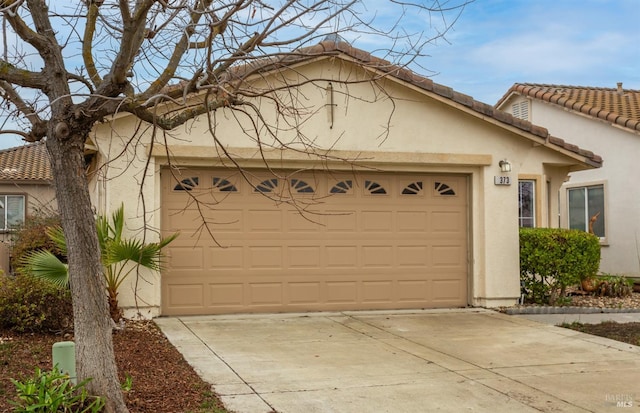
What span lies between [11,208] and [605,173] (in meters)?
21.5

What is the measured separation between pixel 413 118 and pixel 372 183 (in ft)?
4.39

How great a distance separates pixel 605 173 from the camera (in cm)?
1847

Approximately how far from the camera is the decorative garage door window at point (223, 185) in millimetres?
11795

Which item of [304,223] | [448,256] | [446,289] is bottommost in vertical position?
[446,289]

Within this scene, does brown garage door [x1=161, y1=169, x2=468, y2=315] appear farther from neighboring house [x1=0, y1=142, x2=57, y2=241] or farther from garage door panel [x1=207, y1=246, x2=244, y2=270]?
neighboring house [x1=0, y1=142, x2=57, y2=241]

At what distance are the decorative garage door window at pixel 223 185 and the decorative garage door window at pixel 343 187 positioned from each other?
5.60 ft

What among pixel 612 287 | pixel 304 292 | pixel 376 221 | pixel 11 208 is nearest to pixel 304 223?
pixel 304 292

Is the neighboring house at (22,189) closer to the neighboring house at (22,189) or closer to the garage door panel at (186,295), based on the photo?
the neighboring house at (22,189)

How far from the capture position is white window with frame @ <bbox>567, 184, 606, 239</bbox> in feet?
61.3

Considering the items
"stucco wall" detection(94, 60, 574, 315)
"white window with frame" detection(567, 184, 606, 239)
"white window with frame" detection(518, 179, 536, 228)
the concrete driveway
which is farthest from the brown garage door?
"white window with frame" detection(567, 184, 606, 239)

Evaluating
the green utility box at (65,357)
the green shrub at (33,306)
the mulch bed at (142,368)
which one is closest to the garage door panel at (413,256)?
the mulch bed at (142,368)

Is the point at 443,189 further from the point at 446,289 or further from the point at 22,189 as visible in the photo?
the point at 22,189

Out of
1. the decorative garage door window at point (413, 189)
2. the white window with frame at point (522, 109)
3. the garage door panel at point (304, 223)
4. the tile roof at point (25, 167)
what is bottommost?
the garage door panel at point (304, 223)

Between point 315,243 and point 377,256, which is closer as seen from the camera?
point 315,243
